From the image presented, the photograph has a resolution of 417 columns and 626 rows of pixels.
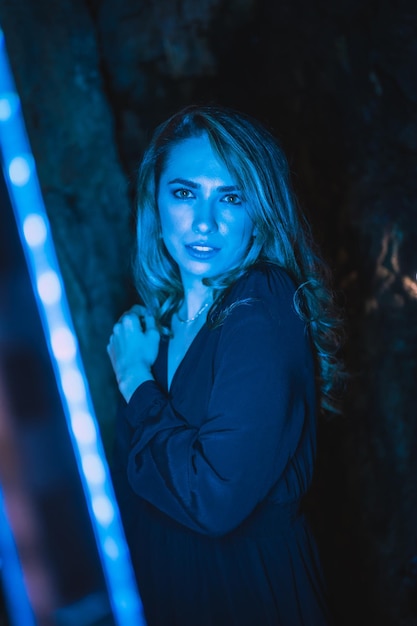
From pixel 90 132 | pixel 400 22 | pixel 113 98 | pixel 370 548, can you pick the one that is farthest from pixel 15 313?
pixel 370 548

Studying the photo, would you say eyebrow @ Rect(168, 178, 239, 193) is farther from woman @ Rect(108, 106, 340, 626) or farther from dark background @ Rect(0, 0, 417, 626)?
dark background @ Rect(0, 0, 417, 626)

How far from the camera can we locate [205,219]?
137 centimetres

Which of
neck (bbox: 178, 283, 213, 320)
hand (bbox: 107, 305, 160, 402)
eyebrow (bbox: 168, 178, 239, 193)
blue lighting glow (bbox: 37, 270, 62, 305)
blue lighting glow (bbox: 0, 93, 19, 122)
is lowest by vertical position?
hand (bbox: 107, 305, 160, 402)

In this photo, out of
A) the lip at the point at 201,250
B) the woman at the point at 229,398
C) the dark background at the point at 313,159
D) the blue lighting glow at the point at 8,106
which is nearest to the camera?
the blue lighting glow at the point at 8,106

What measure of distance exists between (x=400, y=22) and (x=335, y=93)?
12.7 inches

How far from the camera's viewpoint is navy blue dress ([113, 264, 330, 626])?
3.85 ft

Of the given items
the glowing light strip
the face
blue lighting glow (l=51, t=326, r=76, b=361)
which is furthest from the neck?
the glowing light strip

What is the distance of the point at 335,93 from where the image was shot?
211 cm

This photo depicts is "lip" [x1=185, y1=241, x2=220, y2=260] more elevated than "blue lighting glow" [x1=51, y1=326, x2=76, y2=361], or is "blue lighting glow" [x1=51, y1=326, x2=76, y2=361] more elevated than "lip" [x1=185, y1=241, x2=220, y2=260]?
"lip" [x1=185, y1=241, x2=220, y2=260]

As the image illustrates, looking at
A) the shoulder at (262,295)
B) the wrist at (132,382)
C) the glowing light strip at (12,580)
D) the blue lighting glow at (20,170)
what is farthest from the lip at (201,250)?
the glowing light strip at (12,580)

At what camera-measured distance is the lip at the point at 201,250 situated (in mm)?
1408

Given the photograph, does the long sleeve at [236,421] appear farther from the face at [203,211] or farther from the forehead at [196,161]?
the forehead at [196,161]

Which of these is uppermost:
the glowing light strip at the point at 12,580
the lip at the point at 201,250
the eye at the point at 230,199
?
the eye at the point at 230,199

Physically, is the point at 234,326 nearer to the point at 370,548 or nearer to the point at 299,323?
the point at 299,323
